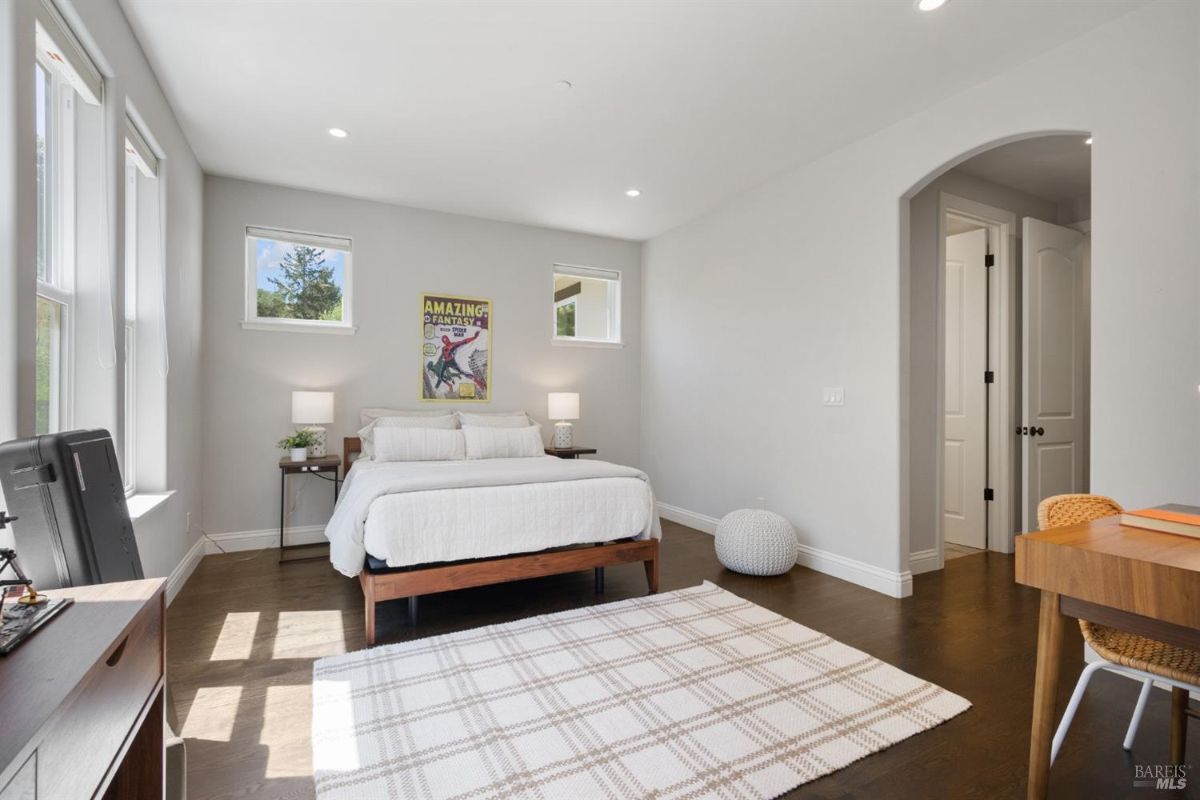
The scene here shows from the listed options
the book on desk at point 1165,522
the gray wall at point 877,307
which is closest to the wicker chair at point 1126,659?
the book on desk at point 1165,522

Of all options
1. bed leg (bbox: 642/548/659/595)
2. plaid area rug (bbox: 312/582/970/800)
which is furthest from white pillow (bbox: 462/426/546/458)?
plaid area rug (bbox: 312/582/970/800)

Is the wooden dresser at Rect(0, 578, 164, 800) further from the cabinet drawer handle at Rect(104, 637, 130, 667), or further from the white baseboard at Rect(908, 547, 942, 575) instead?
the white baseboard at Rect(908, 547, 942, 575)

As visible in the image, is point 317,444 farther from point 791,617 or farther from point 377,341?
point 791,617

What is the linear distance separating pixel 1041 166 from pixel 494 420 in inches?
168

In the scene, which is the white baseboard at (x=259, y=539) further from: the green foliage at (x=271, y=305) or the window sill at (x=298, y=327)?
the green foliage at (x=271, y=305)

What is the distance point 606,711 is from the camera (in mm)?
2016

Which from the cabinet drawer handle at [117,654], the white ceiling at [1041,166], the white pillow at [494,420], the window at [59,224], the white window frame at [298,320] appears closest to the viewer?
the cabinet drawer handle at [117,654]

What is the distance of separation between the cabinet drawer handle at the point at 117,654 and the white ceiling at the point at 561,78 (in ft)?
7.73

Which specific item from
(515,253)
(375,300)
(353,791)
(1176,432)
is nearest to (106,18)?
(375,300)

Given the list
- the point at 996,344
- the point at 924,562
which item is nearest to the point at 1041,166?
the point at 996,344

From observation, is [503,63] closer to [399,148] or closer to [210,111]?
[399,148]

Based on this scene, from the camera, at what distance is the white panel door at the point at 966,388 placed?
422 centimetres

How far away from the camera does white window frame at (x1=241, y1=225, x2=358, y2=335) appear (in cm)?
421

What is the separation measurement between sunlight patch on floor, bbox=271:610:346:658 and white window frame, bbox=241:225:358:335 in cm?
226
